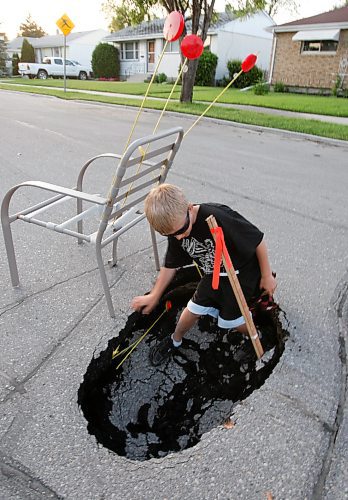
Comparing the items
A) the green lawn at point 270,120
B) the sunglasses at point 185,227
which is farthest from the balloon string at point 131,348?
the green lawn at point 270,120

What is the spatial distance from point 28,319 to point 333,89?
2121cm

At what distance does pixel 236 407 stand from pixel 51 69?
40.1 m

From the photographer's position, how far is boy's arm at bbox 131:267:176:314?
8.00ft

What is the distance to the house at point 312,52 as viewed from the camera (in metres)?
20.7

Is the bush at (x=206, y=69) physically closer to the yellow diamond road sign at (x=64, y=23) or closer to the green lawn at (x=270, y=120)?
the yellow diamond road sign at (x=64, y=23)

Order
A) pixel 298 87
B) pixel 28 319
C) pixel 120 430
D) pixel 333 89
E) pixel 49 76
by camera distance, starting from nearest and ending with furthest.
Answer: pixel 120 430 → pixel 28 319 → pixel 333 89 → pixel 298 87 → pixel 49 76

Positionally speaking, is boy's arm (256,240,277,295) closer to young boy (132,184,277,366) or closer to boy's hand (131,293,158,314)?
young boy (132,184,277,366)

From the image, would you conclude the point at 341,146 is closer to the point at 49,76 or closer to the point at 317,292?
the point at 317,292

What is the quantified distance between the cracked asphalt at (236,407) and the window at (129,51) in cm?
3627

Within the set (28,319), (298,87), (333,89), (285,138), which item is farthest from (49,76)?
(28,319)

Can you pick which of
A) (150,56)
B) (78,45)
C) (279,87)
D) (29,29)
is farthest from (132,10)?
(29,29)

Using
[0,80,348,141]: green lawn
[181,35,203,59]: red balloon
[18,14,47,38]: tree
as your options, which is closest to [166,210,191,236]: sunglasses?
[181,35,203,59]: red balloon

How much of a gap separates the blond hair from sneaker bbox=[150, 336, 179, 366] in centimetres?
101

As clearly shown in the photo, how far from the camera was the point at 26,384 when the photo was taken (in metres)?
2.16
